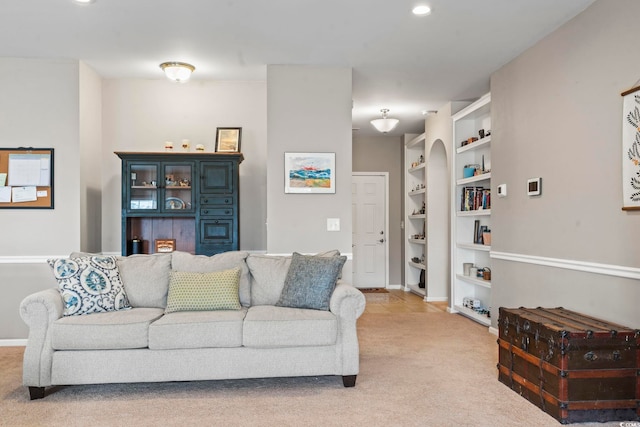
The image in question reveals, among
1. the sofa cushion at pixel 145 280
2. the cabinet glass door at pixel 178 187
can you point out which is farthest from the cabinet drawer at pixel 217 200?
the sofa cushion at pixel 145 280

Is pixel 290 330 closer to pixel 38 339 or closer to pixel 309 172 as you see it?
pixel 38 339

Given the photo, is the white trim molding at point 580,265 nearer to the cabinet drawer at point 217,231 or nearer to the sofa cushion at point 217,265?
the sofa cushion at point 217,265

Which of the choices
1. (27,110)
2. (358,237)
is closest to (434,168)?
(358,237)

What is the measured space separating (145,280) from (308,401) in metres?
1.59

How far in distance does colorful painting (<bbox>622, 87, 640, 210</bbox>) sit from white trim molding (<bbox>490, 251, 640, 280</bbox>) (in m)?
0.39

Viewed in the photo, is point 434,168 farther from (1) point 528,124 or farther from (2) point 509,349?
(2) point 509,349

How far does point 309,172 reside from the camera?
5078 millimetres

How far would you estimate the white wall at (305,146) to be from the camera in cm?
507

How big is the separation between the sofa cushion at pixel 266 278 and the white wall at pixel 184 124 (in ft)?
5.30

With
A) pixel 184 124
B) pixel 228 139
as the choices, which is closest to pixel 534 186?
pixel 228 139

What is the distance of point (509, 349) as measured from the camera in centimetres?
351

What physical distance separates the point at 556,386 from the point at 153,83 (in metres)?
4.83

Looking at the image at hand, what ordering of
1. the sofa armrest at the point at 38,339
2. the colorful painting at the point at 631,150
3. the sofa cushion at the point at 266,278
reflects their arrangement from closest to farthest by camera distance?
the colorful painting at the point at 631,150 < the sofa armrest at the point at 38,339 < the sofa cushion at the point at 266,278

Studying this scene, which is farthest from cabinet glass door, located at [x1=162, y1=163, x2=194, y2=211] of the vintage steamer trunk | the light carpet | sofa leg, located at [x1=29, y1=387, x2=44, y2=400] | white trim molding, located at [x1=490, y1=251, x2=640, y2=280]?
the vintage steamer trunk
